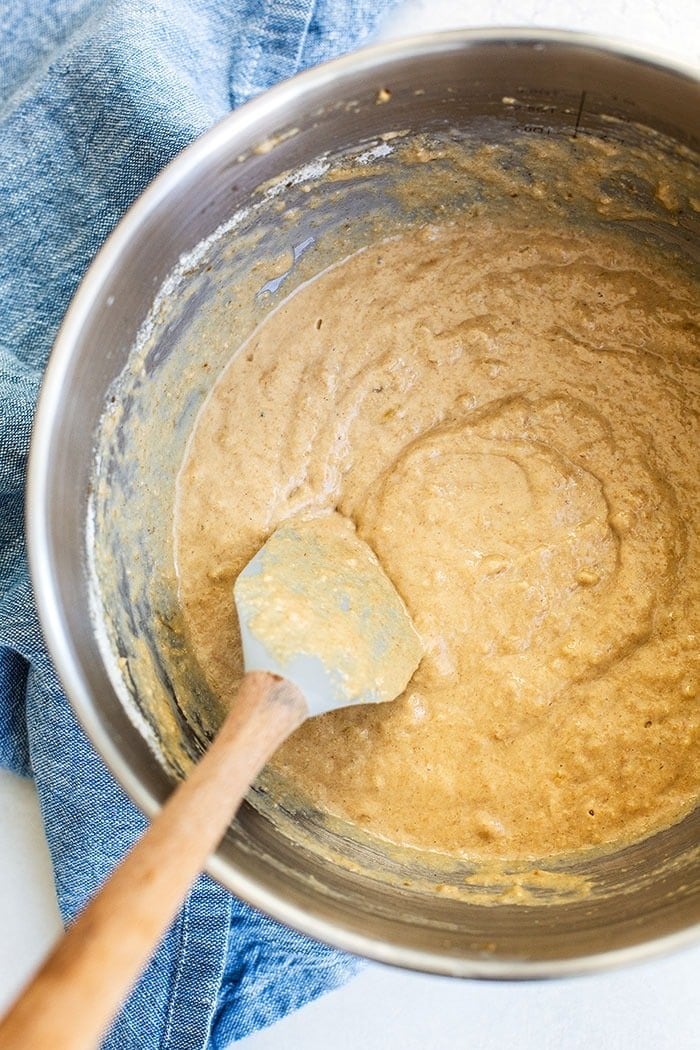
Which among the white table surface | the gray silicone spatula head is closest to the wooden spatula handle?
the gray silicone spatula head

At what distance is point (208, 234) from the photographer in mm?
1644

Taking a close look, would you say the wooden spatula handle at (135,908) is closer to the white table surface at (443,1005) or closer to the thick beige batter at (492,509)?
the thick beige batter at (492,509)

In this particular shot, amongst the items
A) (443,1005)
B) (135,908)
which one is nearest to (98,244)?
(135,908)

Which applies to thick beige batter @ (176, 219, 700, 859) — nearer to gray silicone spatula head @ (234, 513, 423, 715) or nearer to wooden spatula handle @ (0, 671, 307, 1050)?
gray silicone spatula head @ (234, 513, 423, 715)

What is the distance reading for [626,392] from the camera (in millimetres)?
1921

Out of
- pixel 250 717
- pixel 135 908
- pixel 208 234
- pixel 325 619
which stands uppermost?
pixel 208 234

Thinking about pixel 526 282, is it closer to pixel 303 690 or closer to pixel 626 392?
pixel 626 392

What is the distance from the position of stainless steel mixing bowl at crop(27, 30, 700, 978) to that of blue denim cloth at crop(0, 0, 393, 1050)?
357 mm

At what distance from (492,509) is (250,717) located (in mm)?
690

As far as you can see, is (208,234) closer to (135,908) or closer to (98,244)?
(98,244)

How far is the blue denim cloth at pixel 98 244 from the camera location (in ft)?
5.91

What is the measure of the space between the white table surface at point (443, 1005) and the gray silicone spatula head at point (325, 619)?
0.67m

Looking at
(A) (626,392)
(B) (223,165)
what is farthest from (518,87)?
(A) (626,392)

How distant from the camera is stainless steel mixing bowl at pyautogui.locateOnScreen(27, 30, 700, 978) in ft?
4.56
